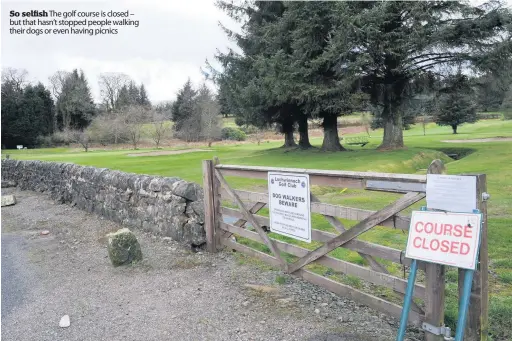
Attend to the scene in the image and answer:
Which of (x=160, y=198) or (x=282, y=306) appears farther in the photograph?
(x=160, y=198)

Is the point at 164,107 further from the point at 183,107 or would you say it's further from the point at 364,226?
the point at 364,226

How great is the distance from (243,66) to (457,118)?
34376 millimetres

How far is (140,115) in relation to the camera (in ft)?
162

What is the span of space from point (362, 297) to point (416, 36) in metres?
20.3

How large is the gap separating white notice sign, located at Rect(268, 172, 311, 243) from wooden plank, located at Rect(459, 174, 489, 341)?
1.80 m

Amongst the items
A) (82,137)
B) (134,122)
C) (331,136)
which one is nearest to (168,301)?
(331,136)

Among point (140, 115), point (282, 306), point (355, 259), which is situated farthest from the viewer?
point (140, 115)

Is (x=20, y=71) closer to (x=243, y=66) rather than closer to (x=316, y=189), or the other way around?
(x=243, y=66)

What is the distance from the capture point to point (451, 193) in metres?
3.02

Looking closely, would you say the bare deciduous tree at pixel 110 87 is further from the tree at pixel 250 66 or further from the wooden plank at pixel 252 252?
the wooden plank at pixel 252 252

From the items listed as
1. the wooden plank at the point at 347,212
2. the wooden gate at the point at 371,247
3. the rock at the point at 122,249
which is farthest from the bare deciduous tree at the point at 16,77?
the wooden plank at the point at 347,212

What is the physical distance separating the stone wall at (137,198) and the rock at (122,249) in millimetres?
985

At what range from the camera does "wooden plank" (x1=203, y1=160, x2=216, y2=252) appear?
6.37 m

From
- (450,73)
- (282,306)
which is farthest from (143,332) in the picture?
(450,73)
